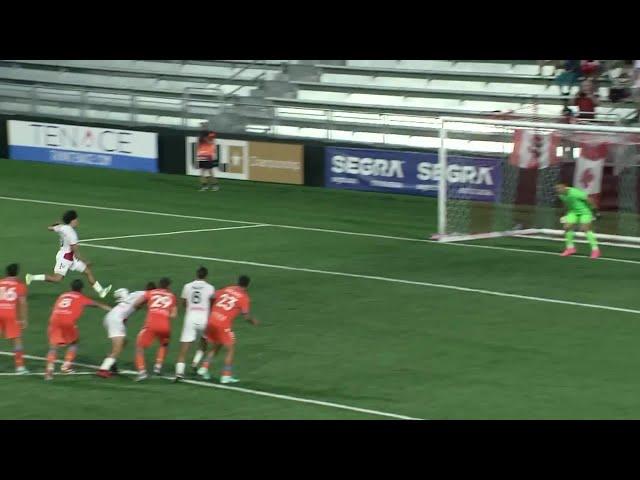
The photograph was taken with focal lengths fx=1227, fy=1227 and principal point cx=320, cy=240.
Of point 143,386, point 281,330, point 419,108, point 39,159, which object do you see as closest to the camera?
point 143,386

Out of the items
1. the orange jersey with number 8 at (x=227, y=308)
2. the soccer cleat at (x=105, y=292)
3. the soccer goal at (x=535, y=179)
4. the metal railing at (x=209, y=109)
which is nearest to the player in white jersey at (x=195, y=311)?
the orange jersey with number 8 at (x=227, y=308)

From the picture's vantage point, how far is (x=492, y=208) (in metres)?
29.9

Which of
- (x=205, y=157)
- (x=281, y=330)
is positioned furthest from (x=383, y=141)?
(x=281, y=330)

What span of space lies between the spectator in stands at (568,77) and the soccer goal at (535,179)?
6.87 m

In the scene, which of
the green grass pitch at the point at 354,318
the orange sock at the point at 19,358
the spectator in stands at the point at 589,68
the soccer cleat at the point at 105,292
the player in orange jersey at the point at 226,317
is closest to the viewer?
the green grass pitch at the point at 354,318

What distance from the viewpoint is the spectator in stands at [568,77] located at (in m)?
36.0

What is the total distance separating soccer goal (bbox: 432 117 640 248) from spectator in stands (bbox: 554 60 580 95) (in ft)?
22.5

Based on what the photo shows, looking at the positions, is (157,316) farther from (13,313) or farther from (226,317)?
(13,313)

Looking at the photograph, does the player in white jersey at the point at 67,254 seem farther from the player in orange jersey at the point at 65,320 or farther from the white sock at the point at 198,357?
the white sock at the point at 198,357

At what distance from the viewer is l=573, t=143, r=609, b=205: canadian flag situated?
2805cm

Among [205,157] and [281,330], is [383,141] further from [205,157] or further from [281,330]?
[281,330]

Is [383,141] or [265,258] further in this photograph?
[383,141]

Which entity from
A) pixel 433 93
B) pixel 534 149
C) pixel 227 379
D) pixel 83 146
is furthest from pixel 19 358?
pixel 433 93
